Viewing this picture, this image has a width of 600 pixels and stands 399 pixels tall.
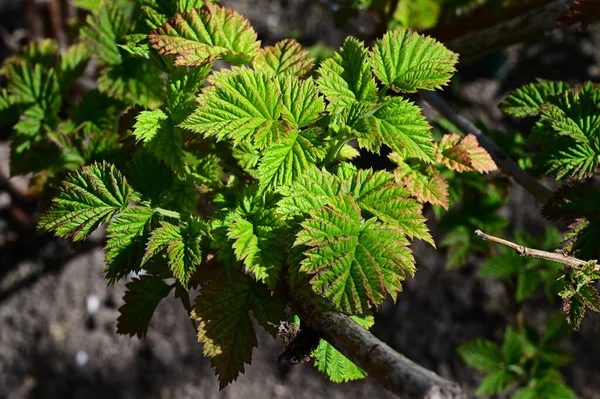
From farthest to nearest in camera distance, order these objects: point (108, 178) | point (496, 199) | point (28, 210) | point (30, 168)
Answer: point (28, 210)
point (496, 199)
point (30, 168)
point (108, 178)

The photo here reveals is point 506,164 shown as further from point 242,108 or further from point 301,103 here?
point 242,108

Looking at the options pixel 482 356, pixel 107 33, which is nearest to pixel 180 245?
pixel 107 33

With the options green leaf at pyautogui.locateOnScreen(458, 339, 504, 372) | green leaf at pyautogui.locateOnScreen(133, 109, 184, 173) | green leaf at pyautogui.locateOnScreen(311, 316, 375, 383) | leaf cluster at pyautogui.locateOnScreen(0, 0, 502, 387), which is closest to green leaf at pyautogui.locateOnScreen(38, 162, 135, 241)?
leaf cluster at pyautogui.locateOnScreen(0, 0, 502, 387)

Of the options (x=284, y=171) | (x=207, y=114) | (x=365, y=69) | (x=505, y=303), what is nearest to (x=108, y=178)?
(x=207, y=114)

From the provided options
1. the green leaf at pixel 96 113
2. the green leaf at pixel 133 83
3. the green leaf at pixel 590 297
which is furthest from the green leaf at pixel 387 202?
the green leaf at pixel 96 113

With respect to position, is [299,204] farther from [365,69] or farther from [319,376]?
[319,376]

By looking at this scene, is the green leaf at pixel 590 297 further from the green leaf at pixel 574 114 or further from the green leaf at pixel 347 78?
the green leaf at pixel 347 78

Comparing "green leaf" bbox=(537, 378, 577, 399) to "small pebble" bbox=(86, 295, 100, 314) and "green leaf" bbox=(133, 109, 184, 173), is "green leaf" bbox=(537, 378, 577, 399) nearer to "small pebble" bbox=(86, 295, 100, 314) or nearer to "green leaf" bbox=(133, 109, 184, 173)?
"green leaf" bbox=(133, 109, 184, 173)
